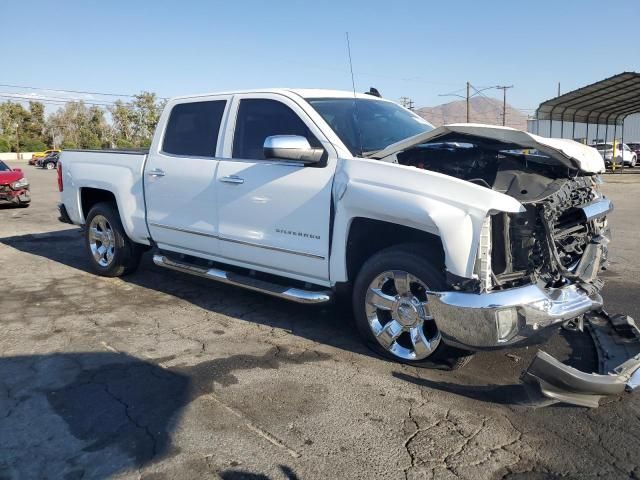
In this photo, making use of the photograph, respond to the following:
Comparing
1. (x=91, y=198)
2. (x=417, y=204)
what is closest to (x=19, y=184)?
(x=91, y=198)

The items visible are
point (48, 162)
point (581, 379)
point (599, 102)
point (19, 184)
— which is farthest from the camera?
point (48, 162)

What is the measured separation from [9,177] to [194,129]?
11.5m

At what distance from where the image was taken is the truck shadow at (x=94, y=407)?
9.75 feet

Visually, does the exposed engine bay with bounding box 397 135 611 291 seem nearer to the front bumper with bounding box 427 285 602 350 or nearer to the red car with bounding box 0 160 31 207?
the front bumper with bounding box 427 285 602 350

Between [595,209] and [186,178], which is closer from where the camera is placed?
[595,209]

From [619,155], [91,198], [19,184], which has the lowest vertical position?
[619,155]

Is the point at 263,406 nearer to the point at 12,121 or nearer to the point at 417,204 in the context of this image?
the point at 417,204

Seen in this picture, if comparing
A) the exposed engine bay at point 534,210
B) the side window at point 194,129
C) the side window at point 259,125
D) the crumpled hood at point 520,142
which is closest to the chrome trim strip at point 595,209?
the exposed engine bay at point 534,210

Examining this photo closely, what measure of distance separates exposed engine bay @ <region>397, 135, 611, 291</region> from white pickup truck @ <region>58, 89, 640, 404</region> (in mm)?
13

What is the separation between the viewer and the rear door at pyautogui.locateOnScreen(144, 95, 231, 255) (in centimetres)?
538

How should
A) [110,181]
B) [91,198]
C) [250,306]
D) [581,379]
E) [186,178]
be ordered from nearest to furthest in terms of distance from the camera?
[581,379], [186,178], [250,306], [110,181], [91,198]

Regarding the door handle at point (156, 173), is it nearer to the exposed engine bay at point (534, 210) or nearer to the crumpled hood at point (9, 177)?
the exposed engine bay at point (534, 210)

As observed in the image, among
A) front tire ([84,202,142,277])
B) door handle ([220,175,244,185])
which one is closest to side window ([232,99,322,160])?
door handle ([220,175,244,185])

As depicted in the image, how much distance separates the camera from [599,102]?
27844 mm
